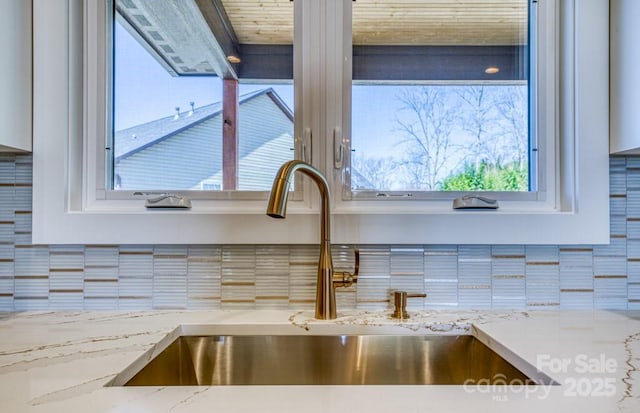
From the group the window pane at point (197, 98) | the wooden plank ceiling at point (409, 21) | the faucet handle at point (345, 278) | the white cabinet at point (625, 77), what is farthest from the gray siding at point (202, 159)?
the white cabinet at point (625, 77)

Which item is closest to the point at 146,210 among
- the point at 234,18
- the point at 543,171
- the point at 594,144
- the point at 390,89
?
the point at 234,18

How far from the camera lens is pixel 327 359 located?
968 millimetres

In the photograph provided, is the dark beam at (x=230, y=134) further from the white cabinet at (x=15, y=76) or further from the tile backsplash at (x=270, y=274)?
the white cabinet at (x=15, y=76)

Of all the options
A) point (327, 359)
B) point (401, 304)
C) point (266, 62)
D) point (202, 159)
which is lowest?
point (327, 359)

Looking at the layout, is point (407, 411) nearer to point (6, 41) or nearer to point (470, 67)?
point (470, 67)

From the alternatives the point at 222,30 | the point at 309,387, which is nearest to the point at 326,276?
the point at 309,387

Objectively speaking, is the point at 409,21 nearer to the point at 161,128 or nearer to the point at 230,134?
the point at 230,134

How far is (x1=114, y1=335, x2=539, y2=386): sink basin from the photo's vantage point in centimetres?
96

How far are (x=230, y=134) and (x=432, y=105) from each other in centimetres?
61

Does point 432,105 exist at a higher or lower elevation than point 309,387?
higher

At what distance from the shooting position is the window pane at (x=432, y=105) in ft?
3.85

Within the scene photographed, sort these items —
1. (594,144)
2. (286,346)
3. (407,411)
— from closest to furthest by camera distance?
1. (407,411)
2. (286,346)
3. (594,144)

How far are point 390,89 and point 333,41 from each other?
215mm

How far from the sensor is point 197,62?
1177 millimetres
